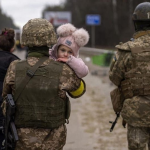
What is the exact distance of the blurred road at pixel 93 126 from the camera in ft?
22.4

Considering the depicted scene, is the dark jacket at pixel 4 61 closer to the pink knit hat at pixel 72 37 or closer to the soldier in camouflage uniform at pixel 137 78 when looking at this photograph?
the pink knit hat at pixel 72 37

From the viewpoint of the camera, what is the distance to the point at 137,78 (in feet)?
14.9

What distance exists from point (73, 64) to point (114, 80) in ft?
3.12

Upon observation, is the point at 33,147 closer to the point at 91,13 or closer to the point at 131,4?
the point at 131,4

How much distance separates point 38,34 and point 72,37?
625 mm

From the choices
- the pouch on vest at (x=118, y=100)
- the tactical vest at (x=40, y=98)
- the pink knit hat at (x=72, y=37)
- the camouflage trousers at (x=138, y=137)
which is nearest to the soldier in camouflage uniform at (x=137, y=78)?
the camouflage trousers at (x=138, y=137)

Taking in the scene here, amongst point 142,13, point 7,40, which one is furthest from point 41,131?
point 142,13

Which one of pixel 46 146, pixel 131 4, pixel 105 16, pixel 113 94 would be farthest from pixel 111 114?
pixel 105 16

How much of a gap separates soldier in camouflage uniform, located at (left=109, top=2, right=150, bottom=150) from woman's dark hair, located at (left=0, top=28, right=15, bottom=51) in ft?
3.76

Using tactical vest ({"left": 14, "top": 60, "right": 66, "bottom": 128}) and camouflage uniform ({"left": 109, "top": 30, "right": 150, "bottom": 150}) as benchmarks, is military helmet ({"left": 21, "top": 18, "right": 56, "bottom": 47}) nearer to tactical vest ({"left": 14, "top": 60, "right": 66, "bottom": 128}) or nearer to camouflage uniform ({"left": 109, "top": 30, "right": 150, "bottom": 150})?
tactical vest ({"left": 14, "top": 60, "right": 66, "bottom": 128})

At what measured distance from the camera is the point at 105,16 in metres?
50.8

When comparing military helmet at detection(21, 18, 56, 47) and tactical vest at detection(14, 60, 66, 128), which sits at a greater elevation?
military helmet at detection(21, 18, 56, 47)

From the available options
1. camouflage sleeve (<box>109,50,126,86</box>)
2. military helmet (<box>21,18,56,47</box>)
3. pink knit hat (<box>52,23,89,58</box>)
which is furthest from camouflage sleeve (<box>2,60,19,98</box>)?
camouflage sleeve (<box>109,50,126,86</box>)

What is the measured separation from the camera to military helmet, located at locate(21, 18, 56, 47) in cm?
378
